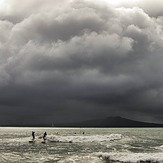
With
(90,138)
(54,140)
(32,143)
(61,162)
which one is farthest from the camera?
(90,138)

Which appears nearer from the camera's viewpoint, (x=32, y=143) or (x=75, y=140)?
(x=32, y=143)

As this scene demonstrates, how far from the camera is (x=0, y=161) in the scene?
47.3m

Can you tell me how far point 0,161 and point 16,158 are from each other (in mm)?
4396

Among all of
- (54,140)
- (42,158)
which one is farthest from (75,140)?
(42,158)

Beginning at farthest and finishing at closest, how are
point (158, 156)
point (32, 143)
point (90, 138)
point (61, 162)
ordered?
1. point (90, 138)
2. point (32, 143)
3. point (158, 156)
4. point (61, 162)

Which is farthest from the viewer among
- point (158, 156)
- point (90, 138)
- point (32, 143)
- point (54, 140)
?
point (90, 138)

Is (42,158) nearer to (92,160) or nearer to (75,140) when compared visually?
(92,160)

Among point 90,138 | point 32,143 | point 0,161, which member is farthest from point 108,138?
point 0,161

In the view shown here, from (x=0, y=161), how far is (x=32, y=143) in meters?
36.3

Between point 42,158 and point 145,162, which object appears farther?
point 42,158

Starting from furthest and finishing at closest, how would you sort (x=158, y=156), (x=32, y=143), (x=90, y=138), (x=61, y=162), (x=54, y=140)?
(x=90, y=138) → (x=54, y=140) → (x=32, y=143) → (x=158, y=156) → (x=61, y=162)

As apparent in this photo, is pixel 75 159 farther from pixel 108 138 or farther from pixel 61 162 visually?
pixel 108 138

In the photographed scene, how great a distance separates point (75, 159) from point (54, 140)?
46.0 metres

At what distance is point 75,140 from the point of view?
314 feet
